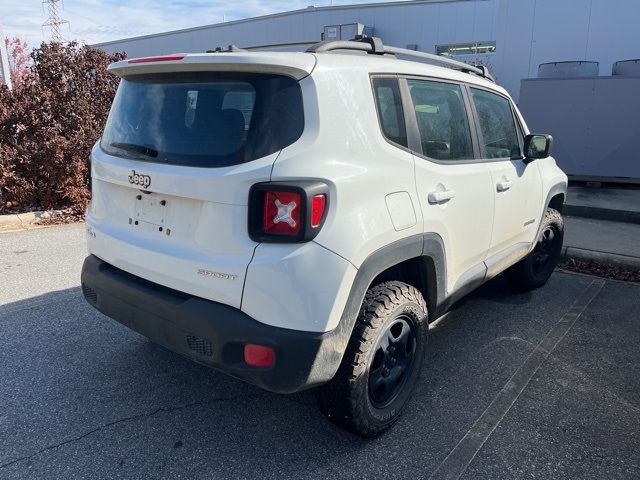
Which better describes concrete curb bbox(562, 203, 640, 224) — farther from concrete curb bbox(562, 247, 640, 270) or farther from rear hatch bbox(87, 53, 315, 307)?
rear hatch bbox(87, 53, 315, 307)

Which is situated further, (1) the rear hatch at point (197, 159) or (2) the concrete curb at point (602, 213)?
(2) the concrete curb at point (602, 213)

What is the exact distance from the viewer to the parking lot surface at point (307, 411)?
8.14 feet

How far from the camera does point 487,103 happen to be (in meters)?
3.77

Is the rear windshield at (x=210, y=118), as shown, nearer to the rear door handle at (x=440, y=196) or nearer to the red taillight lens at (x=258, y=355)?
the red taillight lens at (x=258, y=355)

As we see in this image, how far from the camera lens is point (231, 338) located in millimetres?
2156

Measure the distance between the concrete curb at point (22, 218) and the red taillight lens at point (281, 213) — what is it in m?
5.97

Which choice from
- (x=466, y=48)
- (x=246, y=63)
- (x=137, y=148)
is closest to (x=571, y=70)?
(x=466, y=48)

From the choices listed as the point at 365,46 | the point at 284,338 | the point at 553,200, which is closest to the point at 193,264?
the point at 284,338

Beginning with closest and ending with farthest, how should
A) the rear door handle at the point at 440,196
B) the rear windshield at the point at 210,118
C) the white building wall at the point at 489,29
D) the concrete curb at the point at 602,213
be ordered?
1. the rear windshield at the point at 210,118
2. the rear door handle at the point at 440,196
3. the concrete curb at the point at 602,213
4. the white building wall at the point at 489,29

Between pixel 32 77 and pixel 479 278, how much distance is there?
692 cm

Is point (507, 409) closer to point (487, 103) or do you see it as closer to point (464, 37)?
point (487, 103)

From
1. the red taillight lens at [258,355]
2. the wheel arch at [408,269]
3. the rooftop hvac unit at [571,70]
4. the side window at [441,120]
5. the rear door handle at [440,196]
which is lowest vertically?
the red taillight lens at [258,355]

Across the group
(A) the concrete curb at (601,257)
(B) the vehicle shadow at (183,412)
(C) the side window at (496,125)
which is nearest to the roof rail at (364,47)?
(C) the side window at (496,125)

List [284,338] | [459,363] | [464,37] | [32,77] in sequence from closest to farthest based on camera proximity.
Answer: [284,338] < [459,363] < [32,77] < [464,37]
